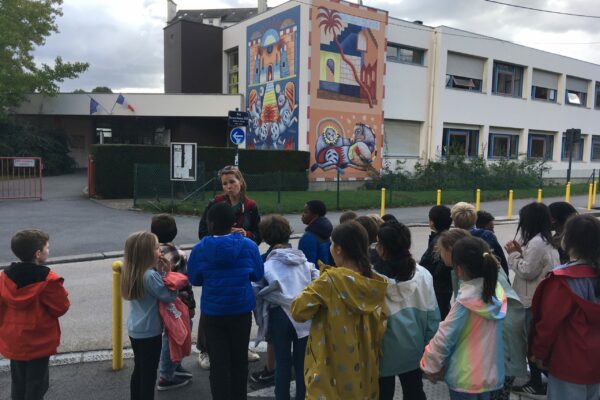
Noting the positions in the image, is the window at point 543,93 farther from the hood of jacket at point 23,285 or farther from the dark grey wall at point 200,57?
the hood of jacket at point 23,285

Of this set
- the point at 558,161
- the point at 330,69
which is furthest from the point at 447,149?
the point at 558,161

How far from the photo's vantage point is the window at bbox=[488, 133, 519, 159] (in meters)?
30.0

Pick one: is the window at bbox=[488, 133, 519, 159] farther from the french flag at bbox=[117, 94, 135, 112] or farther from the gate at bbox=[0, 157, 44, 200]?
the gate at bbox=[0, 157, 44, 200]

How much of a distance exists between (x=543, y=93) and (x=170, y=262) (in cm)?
3452

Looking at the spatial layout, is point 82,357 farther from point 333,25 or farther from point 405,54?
point 405,54

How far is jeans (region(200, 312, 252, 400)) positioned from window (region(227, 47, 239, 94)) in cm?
2536

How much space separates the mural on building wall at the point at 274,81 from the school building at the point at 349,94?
0.07m

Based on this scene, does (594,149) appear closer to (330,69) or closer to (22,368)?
(330,69)

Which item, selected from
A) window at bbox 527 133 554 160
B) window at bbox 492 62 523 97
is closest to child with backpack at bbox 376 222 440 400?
window at bbox 492 62 523 97

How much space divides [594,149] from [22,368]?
139 feet

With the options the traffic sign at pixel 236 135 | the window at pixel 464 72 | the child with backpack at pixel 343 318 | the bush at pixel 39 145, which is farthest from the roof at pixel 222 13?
the child with backpack at pixel 343 318

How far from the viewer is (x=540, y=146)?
1316 inches

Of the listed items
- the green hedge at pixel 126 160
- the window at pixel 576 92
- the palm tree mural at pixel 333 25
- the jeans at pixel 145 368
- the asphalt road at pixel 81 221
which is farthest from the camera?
the window at pixel 576 92

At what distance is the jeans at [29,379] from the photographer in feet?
11.0
